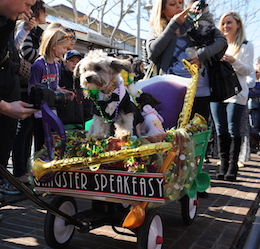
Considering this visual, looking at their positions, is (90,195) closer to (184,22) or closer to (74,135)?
(74,135)

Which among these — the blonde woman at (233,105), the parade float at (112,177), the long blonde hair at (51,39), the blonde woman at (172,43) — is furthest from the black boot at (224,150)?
the long blonde hair at (51,39)

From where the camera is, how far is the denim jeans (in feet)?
16.0

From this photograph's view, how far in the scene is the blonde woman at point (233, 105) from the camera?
15.9ft

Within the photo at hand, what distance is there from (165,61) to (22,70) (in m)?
1.71

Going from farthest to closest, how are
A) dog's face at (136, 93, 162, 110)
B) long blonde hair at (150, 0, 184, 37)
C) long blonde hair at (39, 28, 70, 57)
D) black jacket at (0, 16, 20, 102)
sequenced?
long blonde hair at (39, 28, 70, 57) < long blonde hair at (150, 0, 184, 37) < dog's face at (136, 93, 162, 110) < black jacket at (0, 16, 20, 102)

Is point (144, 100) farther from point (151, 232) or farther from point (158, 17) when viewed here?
point (151, 232)

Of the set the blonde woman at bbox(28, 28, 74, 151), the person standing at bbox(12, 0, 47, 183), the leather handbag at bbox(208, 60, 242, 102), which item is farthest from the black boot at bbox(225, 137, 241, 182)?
the person standing at bbox(12, 0, 47, 183)

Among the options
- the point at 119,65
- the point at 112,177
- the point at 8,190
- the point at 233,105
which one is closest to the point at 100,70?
the point at 119,65

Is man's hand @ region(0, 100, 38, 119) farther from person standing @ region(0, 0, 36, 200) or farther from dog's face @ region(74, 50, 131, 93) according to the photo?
dog's face @ region(74, 50, 131, 93)

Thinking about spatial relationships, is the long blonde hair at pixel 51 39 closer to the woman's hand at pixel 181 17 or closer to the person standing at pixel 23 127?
the person standing at pixel 23 127

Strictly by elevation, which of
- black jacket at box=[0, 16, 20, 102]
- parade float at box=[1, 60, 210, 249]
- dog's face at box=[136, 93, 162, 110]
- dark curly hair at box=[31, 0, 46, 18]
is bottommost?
parade float at box=[1, 60, 210, 249]

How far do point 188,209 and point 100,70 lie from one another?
1595mm

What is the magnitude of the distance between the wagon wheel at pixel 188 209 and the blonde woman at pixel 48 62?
197 cm

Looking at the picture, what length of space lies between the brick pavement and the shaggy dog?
0.97 meters
